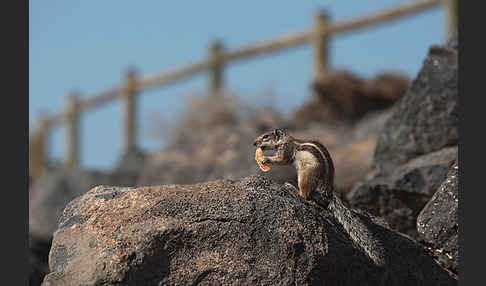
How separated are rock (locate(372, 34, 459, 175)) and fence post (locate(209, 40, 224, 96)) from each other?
10794 millimetres

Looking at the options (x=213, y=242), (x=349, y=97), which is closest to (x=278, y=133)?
(x=213, y=242)

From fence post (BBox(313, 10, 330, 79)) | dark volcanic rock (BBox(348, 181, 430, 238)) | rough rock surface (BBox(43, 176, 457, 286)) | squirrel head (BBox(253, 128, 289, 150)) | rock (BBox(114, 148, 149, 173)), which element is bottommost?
rock (BBox(114, 148, 149, 173))

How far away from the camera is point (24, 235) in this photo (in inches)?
137

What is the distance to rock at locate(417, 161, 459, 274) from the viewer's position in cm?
464

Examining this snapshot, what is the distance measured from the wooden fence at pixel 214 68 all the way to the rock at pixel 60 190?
3.69m

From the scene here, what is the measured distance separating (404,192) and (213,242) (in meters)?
2.57

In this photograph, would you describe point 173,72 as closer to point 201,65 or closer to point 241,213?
point 201,65

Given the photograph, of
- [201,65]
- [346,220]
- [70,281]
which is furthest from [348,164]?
[201,65]

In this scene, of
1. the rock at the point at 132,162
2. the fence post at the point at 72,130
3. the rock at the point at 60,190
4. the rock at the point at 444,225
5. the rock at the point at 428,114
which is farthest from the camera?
the fence post at the point at 72,130

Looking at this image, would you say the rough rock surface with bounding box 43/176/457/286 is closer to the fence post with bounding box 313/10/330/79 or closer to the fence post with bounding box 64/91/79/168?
the fence post with bounding box 313/10/330/79

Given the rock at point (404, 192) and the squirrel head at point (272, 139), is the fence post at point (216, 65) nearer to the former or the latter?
the rock at point (404, 192)

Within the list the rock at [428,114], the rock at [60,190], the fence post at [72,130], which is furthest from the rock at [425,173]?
the fence post at [72,130]

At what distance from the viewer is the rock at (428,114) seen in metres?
6.35

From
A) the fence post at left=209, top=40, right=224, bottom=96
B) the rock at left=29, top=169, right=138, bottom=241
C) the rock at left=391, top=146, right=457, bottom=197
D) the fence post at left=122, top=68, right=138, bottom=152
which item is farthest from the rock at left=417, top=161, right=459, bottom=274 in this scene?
the fence post at left=122, top=68, right=138, bottom=152
